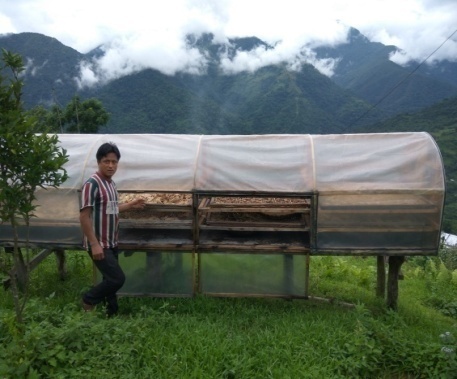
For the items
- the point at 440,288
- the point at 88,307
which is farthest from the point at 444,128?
the point at 88,307

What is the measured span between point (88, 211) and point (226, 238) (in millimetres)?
1801

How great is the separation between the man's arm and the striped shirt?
0.19 ft

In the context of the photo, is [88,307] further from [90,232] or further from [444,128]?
[444,128]

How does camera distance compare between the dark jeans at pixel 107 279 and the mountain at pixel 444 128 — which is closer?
the dark jeans at pixel 107 279

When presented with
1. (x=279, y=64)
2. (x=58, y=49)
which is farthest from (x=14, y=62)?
(x=279, y=64)

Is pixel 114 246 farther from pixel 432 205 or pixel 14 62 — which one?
pixel 432 205

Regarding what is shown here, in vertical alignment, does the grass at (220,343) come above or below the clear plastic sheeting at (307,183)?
below

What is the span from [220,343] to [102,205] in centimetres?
178

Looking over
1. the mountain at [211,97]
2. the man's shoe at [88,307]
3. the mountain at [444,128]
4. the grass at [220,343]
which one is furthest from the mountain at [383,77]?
the man's shoe at [88,307]

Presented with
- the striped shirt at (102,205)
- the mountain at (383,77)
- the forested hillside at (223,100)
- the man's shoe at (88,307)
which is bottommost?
the man's shoe at (88,307)

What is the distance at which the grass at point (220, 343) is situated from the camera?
131 inches

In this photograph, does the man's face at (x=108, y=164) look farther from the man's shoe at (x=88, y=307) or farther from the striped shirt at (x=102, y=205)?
the man's shoe at (x=88, y=307)

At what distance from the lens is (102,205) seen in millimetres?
3965

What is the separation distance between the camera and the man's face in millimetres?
3947
